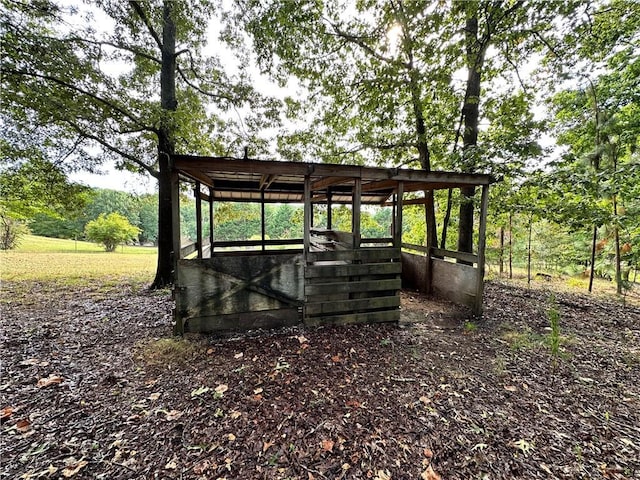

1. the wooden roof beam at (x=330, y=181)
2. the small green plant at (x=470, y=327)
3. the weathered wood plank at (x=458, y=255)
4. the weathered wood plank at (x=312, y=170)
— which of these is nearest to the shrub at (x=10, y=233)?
the weathered wood plank at (x=312, y=170)

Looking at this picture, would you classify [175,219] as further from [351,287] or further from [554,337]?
[554,337]

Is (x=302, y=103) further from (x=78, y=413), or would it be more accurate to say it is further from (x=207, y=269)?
(x=78, y=413)

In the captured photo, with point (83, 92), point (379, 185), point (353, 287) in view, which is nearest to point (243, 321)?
point (353, 287)

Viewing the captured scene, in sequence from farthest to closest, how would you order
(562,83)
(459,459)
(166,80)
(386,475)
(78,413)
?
(562,83) → (166,80) → (78,413) → (459,459) → (386,475)

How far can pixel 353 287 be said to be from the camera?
13.3 feet

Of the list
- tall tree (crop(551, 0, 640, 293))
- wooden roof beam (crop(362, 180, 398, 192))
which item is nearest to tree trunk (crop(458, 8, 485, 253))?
tall tree (crop(551, 0, 640, 293))

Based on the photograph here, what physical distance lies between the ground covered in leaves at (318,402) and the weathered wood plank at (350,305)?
30 centimetres

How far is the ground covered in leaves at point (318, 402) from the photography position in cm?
174

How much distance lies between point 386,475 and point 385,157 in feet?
24.9

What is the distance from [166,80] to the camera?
6047 mm

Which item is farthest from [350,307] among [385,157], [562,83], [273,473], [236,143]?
[562,83]

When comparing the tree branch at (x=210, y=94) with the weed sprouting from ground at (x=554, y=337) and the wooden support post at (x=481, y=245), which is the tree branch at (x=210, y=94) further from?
the weed sprouting from ground at (x=554, y=337)

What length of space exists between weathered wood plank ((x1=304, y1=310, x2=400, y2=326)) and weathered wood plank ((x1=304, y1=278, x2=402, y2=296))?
0.39m

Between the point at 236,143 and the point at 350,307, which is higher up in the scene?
the point at 236,143
